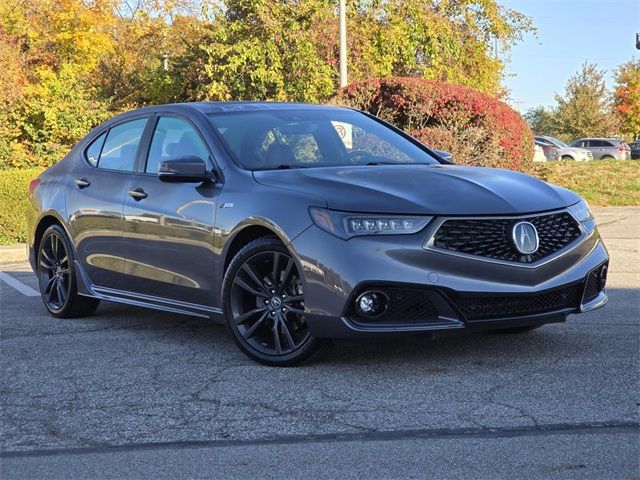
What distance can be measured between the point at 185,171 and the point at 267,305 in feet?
3.17

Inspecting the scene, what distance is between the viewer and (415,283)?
5223 mm

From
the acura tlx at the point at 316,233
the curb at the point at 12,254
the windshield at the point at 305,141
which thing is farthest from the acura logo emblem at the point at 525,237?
the curb at the point at 12,254

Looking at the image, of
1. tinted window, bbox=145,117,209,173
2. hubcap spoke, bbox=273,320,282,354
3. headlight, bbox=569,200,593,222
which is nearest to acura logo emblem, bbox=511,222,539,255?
headlight, bbox=569,200,593,222

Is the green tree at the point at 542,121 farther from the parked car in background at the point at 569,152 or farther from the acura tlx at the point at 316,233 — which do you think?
the acura tlx at the point at 316,233

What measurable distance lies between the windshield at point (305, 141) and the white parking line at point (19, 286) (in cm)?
363

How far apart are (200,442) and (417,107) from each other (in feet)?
45.5

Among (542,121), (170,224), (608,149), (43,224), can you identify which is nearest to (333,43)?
(43,224)

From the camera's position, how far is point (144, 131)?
23.3 ft

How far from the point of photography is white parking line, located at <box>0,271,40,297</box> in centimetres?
939

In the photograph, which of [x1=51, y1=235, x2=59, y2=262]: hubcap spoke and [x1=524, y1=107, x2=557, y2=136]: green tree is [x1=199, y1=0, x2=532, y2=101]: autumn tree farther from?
[x1=524, y1=107, x2=557, y2=136]: green tree

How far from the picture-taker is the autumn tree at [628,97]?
2505 inches

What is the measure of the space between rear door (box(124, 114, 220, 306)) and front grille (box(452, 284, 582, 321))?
1597mm

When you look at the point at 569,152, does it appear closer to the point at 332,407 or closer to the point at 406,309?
the point at 406,309

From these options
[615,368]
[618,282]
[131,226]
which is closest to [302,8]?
[618,282]
